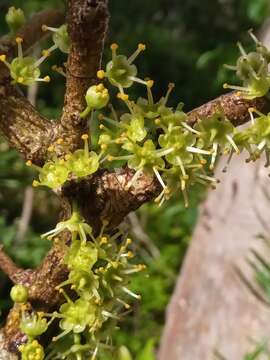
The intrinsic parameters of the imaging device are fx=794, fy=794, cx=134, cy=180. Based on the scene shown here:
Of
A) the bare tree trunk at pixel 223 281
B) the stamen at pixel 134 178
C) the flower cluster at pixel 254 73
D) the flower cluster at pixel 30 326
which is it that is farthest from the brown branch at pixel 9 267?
the bare tree trunk at pixel 223 281

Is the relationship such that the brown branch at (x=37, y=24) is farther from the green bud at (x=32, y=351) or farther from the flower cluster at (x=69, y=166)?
the green bud at (x=32, y=351)

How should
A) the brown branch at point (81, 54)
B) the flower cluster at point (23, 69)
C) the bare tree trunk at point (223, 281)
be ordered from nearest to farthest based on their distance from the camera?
the brown branch at point (81, 54)
the flower cluster at point (23, 69)
the bare tree trunk at point (223, 281)

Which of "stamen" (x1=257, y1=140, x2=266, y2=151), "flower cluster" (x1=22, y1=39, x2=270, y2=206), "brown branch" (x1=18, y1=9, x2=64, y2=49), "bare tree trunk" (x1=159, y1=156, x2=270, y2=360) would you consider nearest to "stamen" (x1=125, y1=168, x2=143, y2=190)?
"flower cluster" (x1=22, y1=39, x2=270, y2=206)

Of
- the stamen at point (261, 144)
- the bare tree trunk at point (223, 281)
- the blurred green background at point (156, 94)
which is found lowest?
the blurred green background at point (156, 94)

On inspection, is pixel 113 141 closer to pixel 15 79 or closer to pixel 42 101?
pixel 15 79

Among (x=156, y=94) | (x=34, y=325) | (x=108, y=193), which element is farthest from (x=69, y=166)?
(x=156, y=94)

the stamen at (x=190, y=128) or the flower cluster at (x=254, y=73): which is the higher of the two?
the flower cluster at (x=254, y=73)

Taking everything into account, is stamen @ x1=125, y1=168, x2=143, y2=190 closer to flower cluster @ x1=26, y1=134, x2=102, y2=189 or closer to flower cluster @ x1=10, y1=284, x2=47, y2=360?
flower cluster @ x1=26, y1=134, x2=102, y2=189
